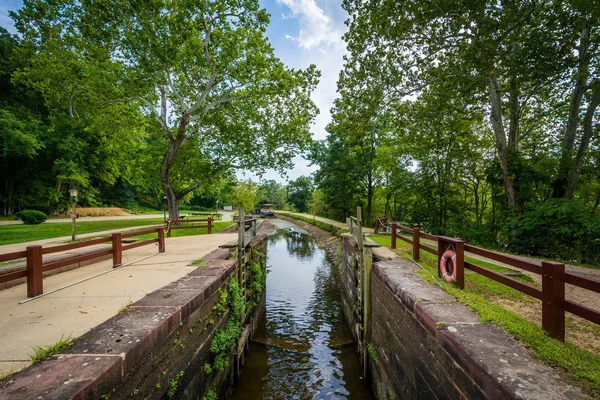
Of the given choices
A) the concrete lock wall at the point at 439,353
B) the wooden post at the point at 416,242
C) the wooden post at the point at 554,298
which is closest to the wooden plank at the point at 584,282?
the wooden post at the point at 554,298

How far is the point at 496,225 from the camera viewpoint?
11.0 metres

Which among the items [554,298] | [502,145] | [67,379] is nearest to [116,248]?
[67,379]

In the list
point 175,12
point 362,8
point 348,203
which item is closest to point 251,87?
point 175,12

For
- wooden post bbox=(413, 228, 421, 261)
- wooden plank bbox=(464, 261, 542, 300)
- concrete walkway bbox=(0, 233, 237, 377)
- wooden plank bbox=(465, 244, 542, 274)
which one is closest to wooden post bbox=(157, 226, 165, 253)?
concrete walkway bbox=(0, 233, 237, 377)

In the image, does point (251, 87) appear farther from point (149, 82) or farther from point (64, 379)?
point (64, 379)

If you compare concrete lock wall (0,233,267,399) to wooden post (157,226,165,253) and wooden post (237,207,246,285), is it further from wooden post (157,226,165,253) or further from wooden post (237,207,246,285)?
wooden post (157,226,165,253)

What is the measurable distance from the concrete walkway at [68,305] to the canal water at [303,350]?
8.42 feet

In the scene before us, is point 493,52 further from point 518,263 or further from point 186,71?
point 186,71

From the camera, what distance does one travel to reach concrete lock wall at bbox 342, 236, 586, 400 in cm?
175

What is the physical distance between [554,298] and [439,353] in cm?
114

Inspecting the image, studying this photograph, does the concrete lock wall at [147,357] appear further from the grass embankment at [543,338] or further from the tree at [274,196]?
the tree at [274,196]

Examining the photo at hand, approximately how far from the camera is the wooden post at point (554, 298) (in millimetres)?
2279

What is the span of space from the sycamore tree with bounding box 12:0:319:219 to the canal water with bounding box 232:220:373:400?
930 centimetres

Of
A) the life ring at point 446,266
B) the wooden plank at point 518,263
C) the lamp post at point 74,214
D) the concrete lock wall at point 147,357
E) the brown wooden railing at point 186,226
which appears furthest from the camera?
the brown wooden railing at point 186,226
